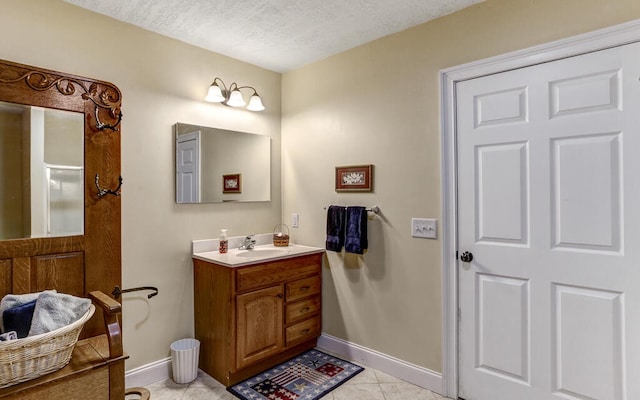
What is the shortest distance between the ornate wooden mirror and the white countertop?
61cm

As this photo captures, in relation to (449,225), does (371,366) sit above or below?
below

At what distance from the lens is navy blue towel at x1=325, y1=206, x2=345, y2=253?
2791 mm

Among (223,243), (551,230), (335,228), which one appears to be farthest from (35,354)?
(551,230)

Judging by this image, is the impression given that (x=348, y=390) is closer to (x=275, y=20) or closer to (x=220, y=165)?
(x=220, y=165)

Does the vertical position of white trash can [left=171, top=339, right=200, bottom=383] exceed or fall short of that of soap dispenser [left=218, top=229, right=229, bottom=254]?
it falls short

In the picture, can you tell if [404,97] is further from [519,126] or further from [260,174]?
[260,174]

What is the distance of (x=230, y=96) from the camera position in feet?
9.41

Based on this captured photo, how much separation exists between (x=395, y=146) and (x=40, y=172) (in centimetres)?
217

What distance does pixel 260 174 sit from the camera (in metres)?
3.18

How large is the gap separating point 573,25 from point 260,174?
2350mm

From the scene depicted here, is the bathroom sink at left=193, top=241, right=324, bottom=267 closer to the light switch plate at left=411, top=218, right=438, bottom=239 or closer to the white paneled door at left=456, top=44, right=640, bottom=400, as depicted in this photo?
the light switch plate at left=411, top=218, right=438, bottom=239

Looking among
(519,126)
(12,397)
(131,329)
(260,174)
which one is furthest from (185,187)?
(519,126)

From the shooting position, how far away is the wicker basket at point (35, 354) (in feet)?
4.65

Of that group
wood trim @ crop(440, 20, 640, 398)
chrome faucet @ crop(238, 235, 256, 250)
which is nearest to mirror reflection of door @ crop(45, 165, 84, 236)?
chrome faucet @ crop(238, 235, 256, 250)
